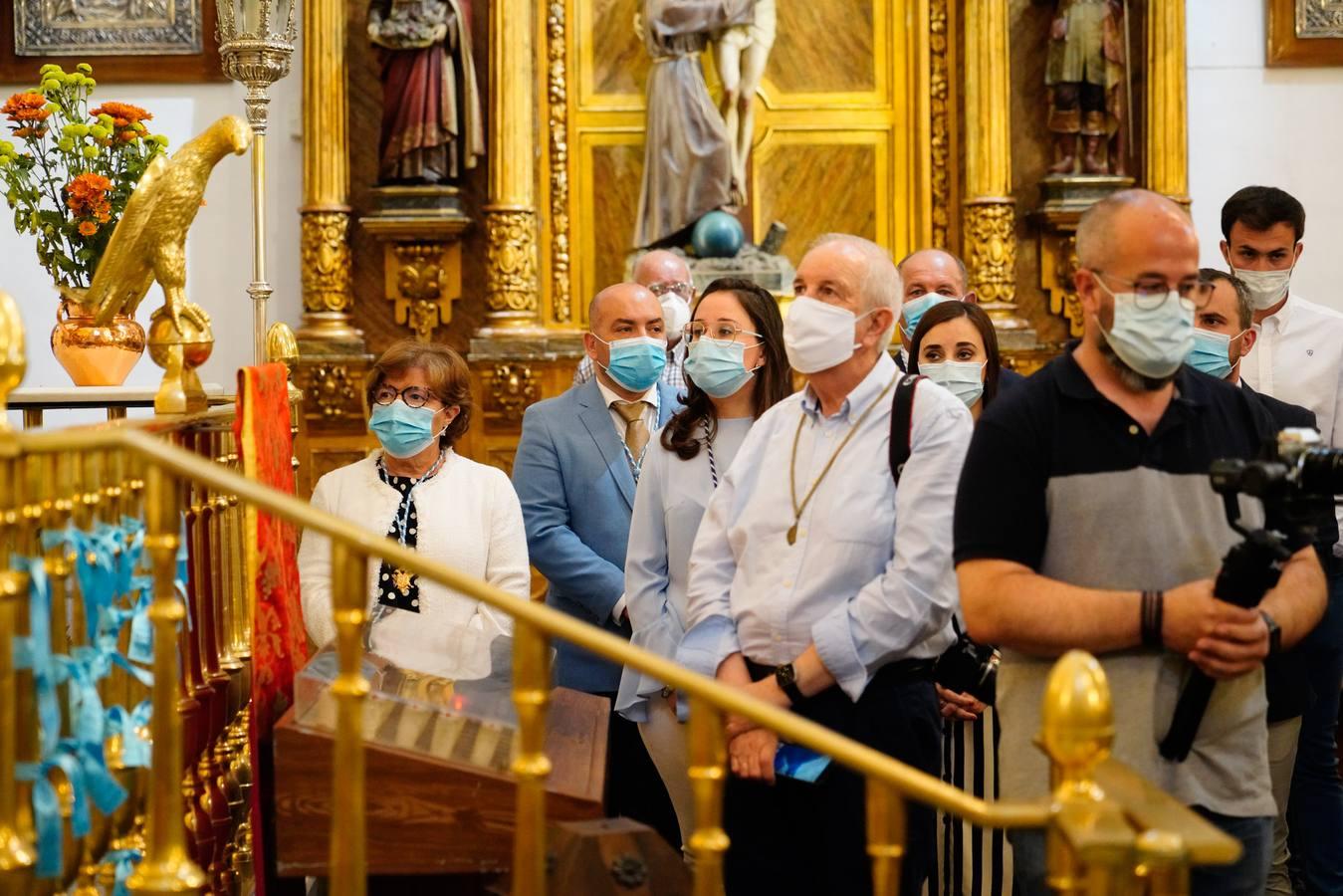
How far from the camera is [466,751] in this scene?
9.98 ft

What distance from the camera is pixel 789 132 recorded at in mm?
8609

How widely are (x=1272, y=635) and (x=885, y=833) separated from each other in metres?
Answer: 0.75

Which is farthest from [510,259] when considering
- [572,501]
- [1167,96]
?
[572,501]

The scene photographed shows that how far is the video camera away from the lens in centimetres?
247

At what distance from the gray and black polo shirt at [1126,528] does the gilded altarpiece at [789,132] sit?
5843mm

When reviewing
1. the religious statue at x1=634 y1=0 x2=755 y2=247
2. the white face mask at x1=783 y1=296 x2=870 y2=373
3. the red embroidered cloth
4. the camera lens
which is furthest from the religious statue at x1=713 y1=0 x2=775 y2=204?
the camera lens

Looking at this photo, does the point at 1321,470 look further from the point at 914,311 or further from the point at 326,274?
the point at 326,274

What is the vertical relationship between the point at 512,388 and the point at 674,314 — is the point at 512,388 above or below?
below

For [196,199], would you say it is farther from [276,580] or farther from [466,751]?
[466,751]

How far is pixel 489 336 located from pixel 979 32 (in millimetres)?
2802

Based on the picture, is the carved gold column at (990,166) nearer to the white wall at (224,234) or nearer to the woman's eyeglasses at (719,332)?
the white wall at (224,234)

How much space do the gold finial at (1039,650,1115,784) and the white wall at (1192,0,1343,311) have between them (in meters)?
6.65

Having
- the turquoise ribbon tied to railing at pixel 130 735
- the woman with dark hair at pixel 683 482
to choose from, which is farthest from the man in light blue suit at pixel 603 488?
the turquoise ribbon tied to railing at pixel 130 735

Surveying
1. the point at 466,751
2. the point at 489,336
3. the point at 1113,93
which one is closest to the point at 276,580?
the point at 466,751
